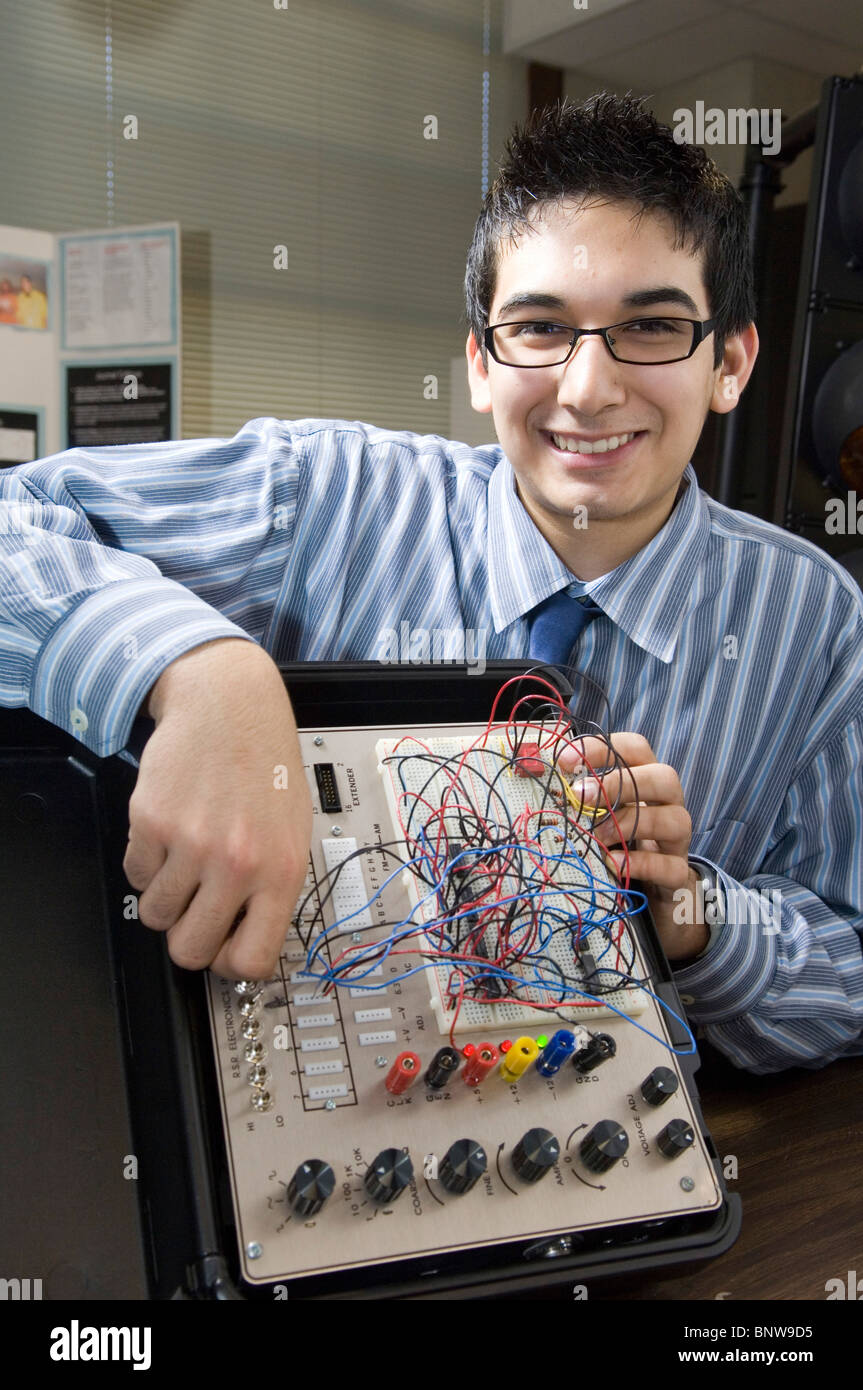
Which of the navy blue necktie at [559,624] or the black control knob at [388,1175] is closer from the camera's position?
the black control knob at [388,1175]

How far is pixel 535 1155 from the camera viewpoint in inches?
20.4

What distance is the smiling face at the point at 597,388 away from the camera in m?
0.89

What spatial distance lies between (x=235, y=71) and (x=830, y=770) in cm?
301

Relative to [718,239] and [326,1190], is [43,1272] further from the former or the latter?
[718,239]

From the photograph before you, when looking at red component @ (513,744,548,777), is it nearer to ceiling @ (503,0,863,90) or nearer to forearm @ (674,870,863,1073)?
forearm @ (674,870,863,1073)

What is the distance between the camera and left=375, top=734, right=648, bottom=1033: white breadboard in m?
0.57

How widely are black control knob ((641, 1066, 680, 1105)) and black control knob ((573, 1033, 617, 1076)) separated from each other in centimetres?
2

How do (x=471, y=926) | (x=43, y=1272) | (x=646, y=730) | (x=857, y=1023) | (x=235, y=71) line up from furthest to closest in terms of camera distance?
(x=235, y=71)
(x=646, y=730)
(x=857, y=1023)
(x=471, y=926)
(x=43, y=1272)

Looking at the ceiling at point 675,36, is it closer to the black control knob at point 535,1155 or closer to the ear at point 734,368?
the ear at point 734,368

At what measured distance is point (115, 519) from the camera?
35.4 inches

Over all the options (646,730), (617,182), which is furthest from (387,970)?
(617,182)

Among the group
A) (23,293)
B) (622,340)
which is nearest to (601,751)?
(622,340)

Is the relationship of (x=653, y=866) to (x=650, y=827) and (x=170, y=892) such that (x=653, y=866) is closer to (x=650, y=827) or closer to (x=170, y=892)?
(x=650, y=827)

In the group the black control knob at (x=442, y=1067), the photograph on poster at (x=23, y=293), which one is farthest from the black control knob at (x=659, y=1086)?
the photograph on poster at (x=23, y=293)
